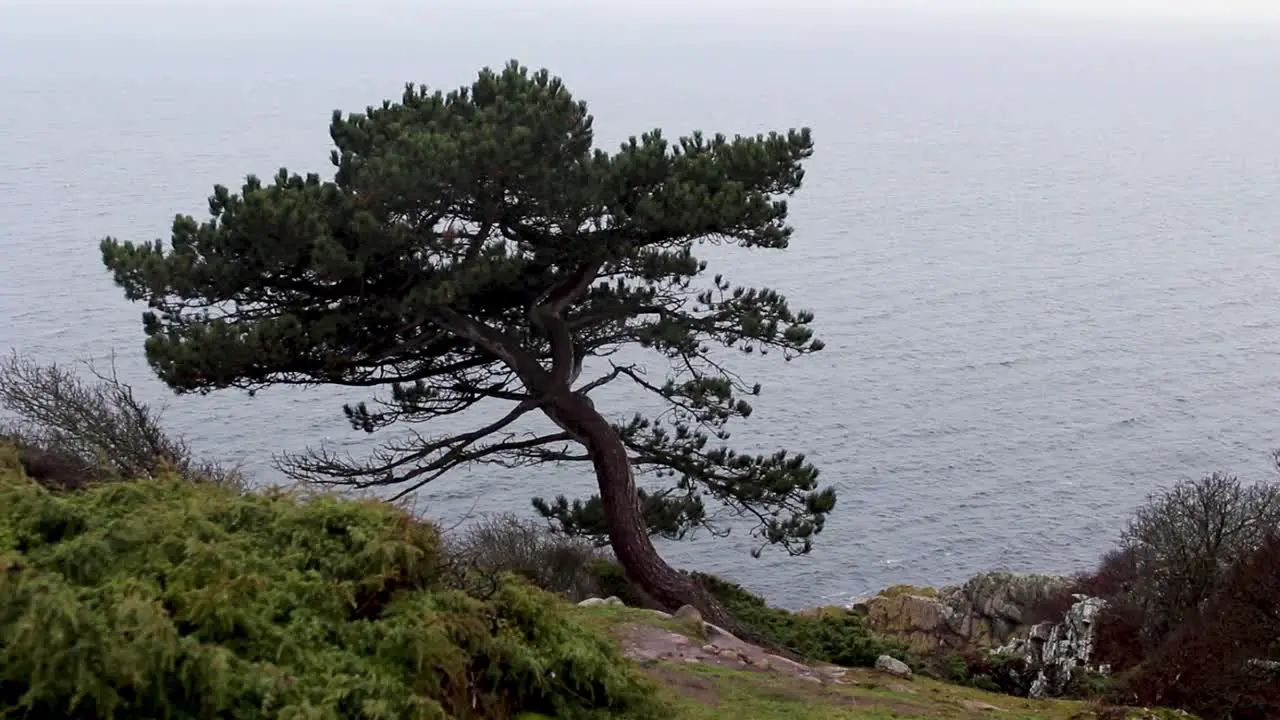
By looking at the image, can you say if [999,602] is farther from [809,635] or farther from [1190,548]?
[809,635]

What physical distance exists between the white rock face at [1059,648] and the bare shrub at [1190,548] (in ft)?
3.63

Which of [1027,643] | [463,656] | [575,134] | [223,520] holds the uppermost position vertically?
[575,134]

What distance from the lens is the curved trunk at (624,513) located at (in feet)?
64.3

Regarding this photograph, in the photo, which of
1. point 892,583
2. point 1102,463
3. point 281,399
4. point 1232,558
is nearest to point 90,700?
point 1232,558

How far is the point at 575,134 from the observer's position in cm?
1845

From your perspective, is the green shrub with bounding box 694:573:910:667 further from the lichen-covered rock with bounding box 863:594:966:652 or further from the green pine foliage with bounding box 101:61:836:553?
the lichen-covered rock with bounding box 863:594:966:652

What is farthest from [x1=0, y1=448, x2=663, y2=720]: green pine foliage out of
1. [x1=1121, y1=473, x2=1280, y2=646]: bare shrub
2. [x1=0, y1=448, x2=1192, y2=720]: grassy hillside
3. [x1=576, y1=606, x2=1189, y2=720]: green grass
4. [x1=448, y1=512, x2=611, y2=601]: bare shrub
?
[x1=1121, y1=473, x2=1280, y2=646]: bare shrub

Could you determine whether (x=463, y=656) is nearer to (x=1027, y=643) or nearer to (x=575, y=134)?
(x=575, y=134)

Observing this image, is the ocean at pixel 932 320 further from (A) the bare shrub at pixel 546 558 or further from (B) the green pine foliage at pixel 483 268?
(B) the green pine foliage at pixel 483 268

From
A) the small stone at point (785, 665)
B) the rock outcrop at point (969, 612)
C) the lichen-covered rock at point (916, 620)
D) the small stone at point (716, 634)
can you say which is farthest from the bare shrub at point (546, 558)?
the rock outcrop at point (969, 612)

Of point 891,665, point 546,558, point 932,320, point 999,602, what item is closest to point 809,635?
point 891,665

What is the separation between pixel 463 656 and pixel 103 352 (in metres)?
46.0

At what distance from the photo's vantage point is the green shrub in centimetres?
2028

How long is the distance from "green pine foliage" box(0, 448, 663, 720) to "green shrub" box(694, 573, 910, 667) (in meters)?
13.4
